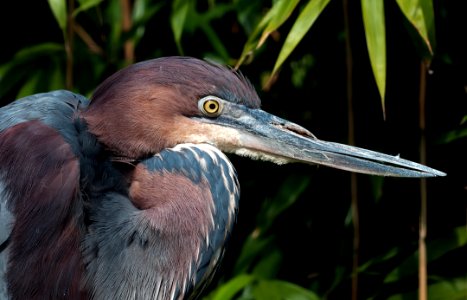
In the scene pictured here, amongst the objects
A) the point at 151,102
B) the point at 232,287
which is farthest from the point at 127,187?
the point at 232,287

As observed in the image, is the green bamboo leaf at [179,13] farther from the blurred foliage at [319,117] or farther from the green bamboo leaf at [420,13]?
the green bamboo leaf at [420,13]

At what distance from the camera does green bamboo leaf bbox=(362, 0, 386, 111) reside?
103 inches

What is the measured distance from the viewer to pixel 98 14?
10.9 ft

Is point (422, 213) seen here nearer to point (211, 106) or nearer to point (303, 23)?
point (303, 23)

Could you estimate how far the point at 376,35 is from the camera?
2.65 meters

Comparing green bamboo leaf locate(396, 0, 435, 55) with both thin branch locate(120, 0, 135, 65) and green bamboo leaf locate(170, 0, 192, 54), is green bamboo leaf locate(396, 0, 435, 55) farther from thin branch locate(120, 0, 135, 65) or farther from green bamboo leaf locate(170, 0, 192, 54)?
thin branch locate(120, 0, 135, 65)

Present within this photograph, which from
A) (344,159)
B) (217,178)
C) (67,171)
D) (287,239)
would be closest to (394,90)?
(287,239)

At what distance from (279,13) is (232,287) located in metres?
0.99

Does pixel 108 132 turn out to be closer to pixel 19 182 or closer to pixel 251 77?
pixel 19 182

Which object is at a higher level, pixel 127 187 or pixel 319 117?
pixel 319 117

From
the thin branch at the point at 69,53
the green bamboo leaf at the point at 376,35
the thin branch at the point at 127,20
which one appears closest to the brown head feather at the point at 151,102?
the green bamboo leaf at the point at 376,35

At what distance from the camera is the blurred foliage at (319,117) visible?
124 inches

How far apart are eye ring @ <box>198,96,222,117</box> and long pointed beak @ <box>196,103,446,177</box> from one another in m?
0.10

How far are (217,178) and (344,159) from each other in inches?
12.9
